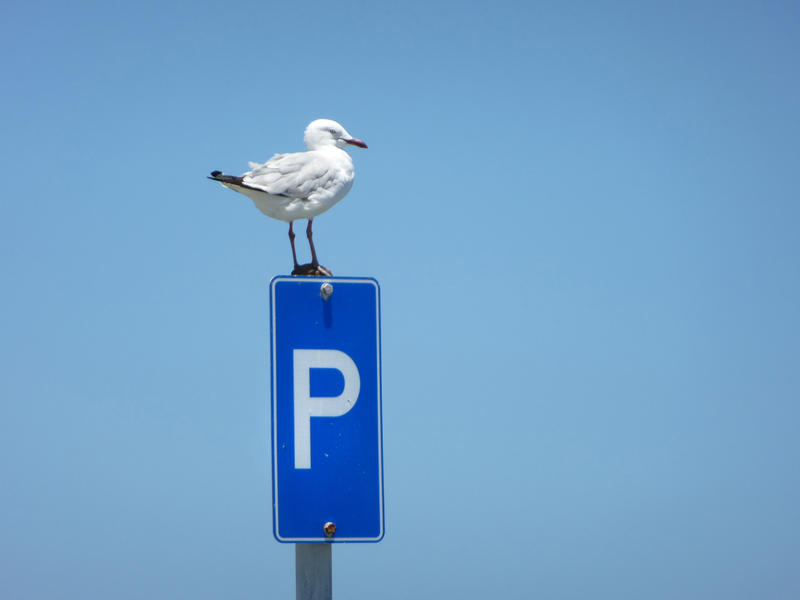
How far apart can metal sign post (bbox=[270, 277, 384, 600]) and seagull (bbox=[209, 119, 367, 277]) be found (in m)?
2.10

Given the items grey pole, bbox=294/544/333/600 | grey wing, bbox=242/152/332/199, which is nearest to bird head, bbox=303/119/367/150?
grey wing, bbox=242/152/332/199

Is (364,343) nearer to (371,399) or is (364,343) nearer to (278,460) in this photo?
(371,399)

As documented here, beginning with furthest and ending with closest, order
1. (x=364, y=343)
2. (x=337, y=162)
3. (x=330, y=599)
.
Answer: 1. (x=337, y=162)
2. (x=364, y=343)
3. (x=330, y=599)

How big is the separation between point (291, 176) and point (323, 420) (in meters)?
3.10

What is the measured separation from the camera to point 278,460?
3.74 metres

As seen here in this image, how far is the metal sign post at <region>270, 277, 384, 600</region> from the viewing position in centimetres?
373

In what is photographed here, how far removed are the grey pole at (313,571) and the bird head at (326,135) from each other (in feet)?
13.6

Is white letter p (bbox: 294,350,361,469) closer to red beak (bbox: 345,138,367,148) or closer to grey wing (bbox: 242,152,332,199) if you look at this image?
grey wing (bbox: 242,152,332,199)

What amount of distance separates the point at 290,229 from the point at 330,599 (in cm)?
322

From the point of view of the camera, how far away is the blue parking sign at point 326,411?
3.74 m

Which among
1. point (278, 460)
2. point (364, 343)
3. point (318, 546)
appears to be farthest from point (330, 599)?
point (364, 343)

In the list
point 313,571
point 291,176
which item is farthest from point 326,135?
point 313,571

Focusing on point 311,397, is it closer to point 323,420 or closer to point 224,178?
point 323,420

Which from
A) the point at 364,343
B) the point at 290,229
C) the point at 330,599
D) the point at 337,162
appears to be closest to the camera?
the point at 330,599
